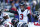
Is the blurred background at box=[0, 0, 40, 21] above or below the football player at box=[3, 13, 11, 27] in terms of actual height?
above

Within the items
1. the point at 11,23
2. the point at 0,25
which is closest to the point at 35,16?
the point at 11,23

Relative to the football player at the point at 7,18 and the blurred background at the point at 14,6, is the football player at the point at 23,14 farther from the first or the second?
the football player at the point at 7,18

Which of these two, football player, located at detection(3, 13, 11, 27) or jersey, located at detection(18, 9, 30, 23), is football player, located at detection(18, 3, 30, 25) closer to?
jersey, located at detection(18, 9, 30, 23)

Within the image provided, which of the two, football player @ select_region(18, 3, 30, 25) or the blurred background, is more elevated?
the blurred background

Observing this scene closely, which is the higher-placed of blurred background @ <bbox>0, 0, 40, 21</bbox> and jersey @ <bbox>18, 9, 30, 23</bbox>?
blurred background @ <bbox>0, 0, 40, 21</bbox>

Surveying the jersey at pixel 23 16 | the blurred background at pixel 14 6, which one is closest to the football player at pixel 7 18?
the blurred background at pixel 14 6

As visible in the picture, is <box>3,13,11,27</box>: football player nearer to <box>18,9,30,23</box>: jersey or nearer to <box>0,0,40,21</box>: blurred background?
<box>0,0,40,21</box>: blurred background

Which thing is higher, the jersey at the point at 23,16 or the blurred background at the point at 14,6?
the blurred background at the point at 14,6

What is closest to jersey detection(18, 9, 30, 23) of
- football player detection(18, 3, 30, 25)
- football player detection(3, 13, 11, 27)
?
football player detection(18, 3, 30, 25)

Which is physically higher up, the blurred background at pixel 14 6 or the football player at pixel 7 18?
the blurred background at pixel 14 6

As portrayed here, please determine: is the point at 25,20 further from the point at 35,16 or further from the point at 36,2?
the point at 36,2

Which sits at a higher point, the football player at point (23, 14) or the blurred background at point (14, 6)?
the blurred background at point (14, 6)

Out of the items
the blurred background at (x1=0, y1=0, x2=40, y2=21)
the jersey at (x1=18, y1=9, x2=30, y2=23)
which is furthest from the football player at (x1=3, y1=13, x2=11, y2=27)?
the jersey at (x1=18, y1=9, x2=30, y2=23)

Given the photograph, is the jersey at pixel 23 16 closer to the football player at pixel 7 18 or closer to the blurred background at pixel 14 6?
the blurred background at pixel 14 6
